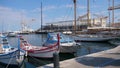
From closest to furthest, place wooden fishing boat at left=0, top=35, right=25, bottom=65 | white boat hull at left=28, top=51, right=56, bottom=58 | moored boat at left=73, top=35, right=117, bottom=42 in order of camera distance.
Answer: wooden fishing boat at left=0, top=35, right=25, bottom=65 < white boat hull at left=28, top=51, right=56, bottom=58 < moored boat at left=73, top=35, right=117, bottom=42

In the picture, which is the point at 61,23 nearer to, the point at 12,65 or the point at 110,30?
the point at 110,30

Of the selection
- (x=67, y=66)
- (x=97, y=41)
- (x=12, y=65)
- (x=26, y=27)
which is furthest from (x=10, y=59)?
(x=26, y=27)

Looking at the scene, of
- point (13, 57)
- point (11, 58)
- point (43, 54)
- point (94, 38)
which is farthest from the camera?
point (94, 38)

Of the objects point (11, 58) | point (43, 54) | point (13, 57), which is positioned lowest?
point (43, 54)

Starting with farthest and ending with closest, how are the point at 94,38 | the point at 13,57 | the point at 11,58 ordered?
the point at 94,38 → the point at 11,58 → the point at 13,57

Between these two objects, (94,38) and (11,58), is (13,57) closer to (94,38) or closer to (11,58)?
(11,58)

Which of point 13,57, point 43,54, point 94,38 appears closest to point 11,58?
point 13,57

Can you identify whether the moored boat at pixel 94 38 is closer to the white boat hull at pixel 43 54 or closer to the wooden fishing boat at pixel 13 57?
the white boat hull at pixel 43 54

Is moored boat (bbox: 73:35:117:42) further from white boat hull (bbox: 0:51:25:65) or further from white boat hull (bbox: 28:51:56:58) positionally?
white boat hull (bbox: 0:51:25:65)

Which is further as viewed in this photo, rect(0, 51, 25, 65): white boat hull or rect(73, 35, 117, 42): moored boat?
rect(73, 35, 117, 42): moored boat

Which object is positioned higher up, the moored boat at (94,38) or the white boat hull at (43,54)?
the moored boat at (94,38)

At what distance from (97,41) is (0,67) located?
38.0m

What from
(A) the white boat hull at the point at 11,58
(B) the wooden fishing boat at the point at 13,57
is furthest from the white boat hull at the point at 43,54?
(A) the white boat hull at the point at 11,58

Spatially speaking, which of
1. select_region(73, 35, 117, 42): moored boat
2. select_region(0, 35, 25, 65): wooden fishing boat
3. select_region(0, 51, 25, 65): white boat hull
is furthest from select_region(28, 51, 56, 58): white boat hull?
select_region(73, 35, 117, 42): moored boat
